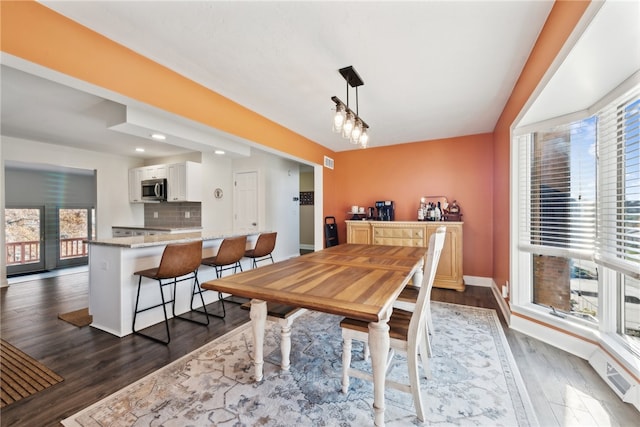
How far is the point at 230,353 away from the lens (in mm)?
2084

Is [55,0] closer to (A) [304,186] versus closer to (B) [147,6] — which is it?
(B) [147,6]

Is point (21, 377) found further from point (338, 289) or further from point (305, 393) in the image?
point (338, 289)

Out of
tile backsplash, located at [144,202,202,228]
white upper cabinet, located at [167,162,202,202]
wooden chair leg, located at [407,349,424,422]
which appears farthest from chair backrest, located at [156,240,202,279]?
tile backsplash, located at [144,202,202,228]

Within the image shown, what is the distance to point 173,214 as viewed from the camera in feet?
17.2

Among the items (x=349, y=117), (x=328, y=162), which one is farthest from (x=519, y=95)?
(x=328, y=162)

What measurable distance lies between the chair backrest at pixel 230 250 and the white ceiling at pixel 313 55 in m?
1.32

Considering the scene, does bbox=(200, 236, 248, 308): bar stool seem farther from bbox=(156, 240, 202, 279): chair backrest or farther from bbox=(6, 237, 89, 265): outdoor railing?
bbox=(6, 237, 89, 265): outdoor railing

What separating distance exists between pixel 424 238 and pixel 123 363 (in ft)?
12.2

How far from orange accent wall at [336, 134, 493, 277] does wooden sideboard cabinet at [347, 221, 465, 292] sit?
0.49m

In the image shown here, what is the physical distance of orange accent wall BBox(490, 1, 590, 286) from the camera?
1376mm

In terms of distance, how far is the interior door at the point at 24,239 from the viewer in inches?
187

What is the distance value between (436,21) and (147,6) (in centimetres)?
176

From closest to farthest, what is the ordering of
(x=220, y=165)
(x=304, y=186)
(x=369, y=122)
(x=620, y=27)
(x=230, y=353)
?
(x=620, y=27), (x=230, y=353), (x=369, y=122), (x=220, y=165), (x=304, y=186)

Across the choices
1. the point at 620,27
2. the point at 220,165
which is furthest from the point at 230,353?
the point at 220,165
